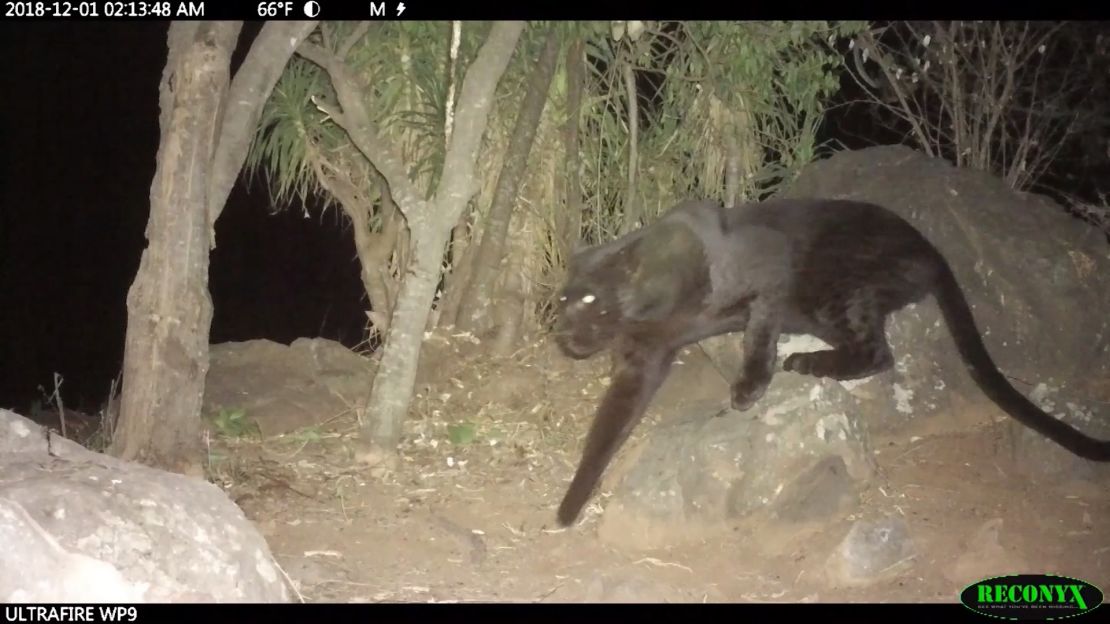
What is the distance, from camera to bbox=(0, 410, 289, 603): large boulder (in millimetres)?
2730

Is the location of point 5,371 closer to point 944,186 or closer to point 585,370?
point 585,370

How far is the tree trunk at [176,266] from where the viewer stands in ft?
13.3

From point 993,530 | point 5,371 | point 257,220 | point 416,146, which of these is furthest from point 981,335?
point 5,371

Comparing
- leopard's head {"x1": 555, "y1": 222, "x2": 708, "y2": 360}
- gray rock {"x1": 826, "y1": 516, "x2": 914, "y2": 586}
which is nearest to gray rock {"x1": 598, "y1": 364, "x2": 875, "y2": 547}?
gray rock {"x1": 826, "y1": 516, "x2": 914, "y2": 586}

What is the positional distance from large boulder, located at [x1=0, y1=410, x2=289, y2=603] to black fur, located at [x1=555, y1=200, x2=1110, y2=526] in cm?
200

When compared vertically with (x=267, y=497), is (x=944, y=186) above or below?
above

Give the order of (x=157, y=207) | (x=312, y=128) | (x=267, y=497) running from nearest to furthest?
(x=157, y=207) < (x=267, y=497) < (x=312, y=128)

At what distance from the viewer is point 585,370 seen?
245 inches

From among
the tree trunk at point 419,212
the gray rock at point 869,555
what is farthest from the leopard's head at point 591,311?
the gray rock at point 869,555

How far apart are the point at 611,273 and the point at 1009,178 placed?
382 cm

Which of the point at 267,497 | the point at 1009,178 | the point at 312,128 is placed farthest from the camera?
the point at 1009,178

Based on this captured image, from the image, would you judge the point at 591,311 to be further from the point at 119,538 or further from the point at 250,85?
the point at 119,538

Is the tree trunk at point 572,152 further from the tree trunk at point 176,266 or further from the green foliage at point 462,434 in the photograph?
the tree trunk at point 176,266
